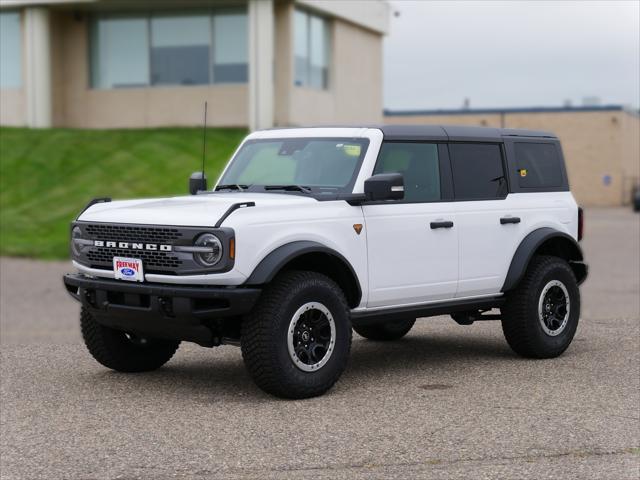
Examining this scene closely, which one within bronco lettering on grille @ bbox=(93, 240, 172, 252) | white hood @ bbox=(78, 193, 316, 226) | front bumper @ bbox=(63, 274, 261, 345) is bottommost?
front bumper @ bbox=(63, 274, 261, 345)

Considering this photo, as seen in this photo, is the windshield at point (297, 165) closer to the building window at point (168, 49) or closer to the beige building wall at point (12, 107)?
the building window at point (168, 49)

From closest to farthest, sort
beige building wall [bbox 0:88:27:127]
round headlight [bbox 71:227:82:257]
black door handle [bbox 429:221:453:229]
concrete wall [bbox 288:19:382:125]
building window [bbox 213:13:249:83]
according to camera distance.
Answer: round headlight [bbox 71:227:82:257] → black door handle [bbox 429:221:453:229] → building window [bbox 213:13:249:83] → concrete wall [bbox 288:19:382:125] → beige building wall [bbox 0:88:27:127]

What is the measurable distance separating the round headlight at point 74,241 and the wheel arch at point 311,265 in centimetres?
163

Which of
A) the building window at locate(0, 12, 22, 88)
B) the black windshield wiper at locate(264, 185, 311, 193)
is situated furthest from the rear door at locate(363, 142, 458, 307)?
the building window at locate(0, 12, 22, 88)

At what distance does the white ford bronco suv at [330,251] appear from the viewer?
7527 millimetres

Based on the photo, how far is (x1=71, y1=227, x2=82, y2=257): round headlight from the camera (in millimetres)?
8367

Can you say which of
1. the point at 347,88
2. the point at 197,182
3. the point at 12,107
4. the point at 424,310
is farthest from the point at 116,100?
the point at 424,310

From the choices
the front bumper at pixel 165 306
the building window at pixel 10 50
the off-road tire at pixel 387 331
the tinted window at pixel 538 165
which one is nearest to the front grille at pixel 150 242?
the front bumper at pixel 165 306

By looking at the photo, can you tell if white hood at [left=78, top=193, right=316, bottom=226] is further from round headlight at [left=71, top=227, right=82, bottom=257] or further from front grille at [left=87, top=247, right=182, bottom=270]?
front grille at [left=87, top=247, right=182, bottom=270]

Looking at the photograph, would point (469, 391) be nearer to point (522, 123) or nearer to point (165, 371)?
point (165, 371)

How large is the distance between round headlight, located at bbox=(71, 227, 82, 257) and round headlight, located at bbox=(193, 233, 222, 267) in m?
1.35

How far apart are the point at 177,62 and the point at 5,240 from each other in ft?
38.9

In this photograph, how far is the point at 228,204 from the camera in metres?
7.75

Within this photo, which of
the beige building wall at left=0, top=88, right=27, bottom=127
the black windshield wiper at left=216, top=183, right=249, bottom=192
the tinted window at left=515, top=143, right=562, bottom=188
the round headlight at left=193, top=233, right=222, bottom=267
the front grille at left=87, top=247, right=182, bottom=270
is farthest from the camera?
the beige building wall at left=0, top=88, right=27, bottom=127
